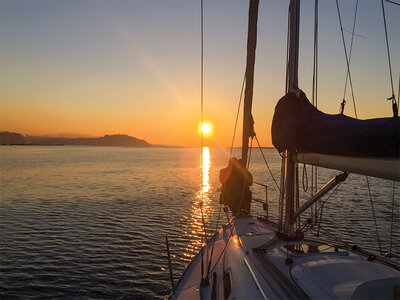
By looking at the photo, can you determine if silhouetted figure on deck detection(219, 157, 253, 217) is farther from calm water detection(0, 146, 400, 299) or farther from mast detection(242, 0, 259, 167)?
calm water detection(0, 146, 400, 299)

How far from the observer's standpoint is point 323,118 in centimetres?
507

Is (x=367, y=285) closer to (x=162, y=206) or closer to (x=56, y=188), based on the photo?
(x=162, y=206)

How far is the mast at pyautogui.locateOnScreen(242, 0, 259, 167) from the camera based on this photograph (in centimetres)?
908

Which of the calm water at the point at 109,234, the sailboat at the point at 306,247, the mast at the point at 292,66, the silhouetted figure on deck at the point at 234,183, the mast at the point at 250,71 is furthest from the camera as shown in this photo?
the calm water at the point at 109,234

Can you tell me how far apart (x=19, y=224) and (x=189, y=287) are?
16.9 metres

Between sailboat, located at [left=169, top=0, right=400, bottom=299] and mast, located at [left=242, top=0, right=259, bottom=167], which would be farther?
mast, located at [left=242, top=0, right=259, bottom=167]

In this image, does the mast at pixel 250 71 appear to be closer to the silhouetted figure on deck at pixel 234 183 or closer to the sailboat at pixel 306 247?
the silhouetted figure on deck at pixel 234 183

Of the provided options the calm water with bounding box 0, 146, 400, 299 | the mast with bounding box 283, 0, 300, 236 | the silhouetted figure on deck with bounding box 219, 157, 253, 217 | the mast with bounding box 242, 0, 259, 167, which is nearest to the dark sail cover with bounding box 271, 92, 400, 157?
the mast with bounding box 283, 0, 300, 236

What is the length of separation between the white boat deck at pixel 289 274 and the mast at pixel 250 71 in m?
3.68

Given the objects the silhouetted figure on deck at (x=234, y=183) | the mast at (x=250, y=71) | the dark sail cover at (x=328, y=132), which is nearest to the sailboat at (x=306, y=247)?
the dark sail cover at (x=328, y=132)

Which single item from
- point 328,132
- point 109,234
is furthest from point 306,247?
point 109,234

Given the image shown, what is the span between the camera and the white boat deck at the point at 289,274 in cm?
379

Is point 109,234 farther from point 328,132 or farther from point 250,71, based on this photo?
point 328,132

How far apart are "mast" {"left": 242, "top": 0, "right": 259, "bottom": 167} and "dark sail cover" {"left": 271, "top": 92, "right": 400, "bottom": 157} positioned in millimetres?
3557
